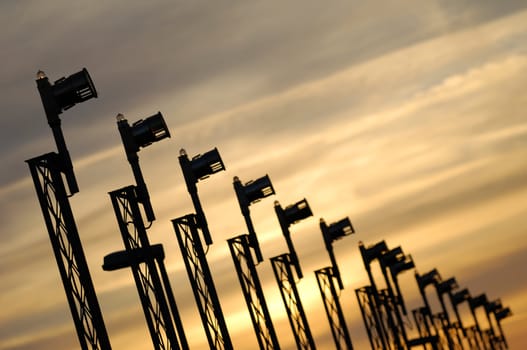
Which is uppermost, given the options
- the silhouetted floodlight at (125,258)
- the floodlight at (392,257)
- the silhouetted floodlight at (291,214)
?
the floodlight at (392,257)

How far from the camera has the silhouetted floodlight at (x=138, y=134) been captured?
36062 mm

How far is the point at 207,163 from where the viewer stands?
4144cm

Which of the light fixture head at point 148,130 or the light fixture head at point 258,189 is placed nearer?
the light fixture head at point 148,130

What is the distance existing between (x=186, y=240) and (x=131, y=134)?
20.6 feet

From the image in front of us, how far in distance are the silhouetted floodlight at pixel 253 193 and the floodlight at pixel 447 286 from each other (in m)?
66.3

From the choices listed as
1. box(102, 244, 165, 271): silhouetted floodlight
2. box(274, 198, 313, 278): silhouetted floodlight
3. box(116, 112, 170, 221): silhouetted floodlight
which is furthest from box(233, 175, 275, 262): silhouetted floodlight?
box(102, 244, 165, 271): silhouetted floodlight

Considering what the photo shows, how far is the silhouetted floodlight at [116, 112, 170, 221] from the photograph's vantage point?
3606cm

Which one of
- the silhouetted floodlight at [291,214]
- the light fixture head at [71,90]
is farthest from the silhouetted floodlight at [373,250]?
the light fixture head at [71,90]

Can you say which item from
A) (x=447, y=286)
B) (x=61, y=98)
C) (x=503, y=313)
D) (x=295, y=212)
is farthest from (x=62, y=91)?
(x=503, y=313)

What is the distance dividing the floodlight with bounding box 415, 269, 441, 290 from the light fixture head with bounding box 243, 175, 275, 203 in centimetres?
5698

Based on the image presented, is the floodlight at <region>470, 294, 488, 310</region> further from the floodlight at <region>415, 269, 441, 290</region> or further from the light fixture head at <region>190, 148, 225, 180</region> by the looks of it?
the light fixture head at <region>190, 148, 225, 180</region>

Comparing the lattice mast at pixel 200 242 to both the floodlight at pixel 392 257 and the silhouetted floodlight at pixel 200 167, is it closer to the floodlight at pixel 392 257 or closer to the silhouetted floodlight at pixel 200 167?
the silhouetted floodlight at pixel 200 167

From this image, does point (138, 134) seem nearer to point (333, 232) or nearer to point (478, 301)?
point (333, 232)

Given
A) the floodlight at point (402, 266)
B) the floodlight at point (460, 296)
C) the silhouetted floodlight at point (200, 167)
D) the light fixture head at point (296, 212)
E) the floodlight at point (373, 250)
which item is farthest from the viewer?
the floodlight at point (460, 296)
